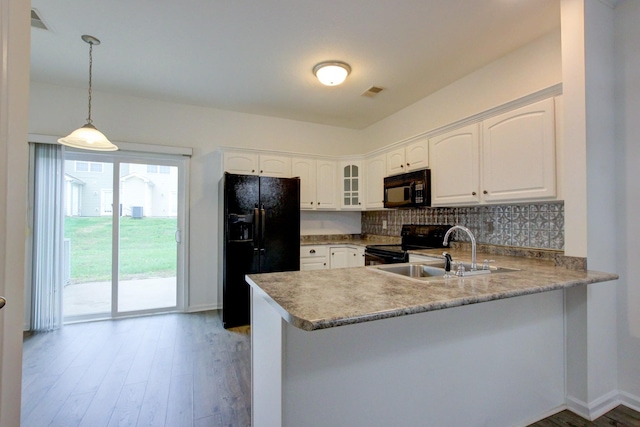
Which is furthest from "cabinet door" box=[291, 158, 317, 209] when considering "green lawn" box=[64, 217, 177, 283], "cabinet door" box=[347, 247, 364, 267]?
"green lawn" box=[64, 217, 177, 283]

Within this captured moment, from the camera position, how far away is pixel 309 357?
1.19 m

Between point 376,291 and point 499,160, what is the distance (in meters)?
1.82

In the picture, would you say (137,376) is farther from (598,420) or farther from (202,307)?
(598,420)

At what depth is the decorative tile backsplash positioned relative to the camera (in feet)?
7.68

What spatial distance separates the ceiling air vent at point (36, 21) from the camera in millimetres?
2170

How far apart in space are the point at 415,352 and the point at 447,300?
0.39m

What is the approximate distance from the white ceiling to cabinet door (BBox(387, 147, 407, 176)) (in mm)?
707

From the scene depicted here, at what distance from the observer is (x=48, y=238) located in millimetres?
3201

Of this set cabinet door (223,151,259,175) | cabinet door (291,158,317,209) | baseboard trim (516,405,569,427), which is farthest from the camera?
cabinet door (291,158,317,209)

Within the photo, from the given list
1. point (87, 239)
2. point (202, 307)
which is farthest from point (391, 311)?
point (87, 239)

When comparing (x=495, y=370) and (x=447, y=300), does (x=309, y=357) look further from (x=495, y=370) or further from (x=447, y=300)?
(x=495, y=370)

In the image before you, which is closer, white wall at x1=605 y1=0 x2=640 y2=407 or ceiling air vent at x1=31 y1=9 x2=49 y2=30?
white wall at x1=605 y1=0 x2=640 y2=407

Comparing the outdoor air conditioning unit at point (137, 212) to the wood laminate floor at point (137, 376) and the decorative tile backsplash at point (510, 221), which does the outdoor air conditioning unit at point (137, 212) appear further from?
the decorative tile backsplash at point (510, 221)

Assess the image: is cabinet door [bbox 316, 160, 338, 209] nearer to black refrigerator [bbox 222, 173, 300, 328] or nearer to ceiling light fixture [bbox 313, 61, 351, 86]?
black refrigerator [bbox 222, 173, 300, 328]
